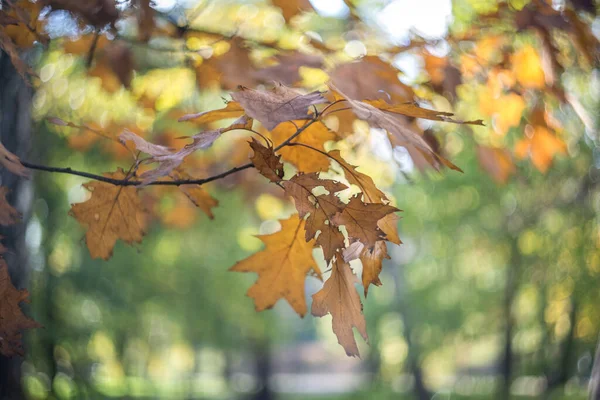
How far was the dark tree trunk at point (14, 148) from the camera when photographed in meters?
2.32

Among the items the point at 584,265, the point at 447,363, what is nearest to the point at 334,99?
the point at 584,265

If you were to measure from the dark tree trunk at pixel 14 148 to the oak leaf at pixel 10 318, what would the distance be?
1429mm

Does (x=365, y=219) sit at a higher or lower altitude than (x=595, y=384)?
higher

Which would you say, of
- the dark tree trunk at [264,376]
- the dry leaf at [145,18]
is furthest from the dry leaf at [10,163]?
the dark tree trunk at [264,376]

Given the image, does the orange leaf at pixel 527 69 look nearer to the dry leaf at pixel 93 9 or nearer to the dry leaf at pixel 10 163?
the dry leaf at pixel 93 9

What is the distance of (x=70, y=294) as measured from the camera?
6992 millimetres

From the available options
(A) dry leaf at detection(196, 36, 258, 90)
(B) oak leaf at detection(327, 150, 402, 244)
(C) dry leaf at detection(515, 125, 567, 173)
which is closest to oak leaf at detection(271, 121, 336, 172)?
(B) oak leaf at detection(327, 150, 402, 244)

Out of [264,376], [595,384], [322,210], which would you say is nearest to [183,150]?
[322,210]

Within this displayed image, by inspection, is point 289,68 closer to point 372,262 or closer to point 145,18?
point 145,18

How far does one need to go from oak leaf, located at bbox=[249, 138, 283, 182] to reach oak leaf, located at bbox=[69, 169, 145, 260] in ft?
1.29

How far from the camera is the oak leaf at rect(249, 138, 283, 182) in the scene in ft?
2.92

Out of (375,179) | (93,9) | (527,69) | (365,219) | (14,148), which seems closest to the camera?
(365,219)

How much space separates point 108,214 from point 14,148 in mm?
1402

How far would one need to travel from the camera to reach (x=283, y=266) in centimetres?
129
